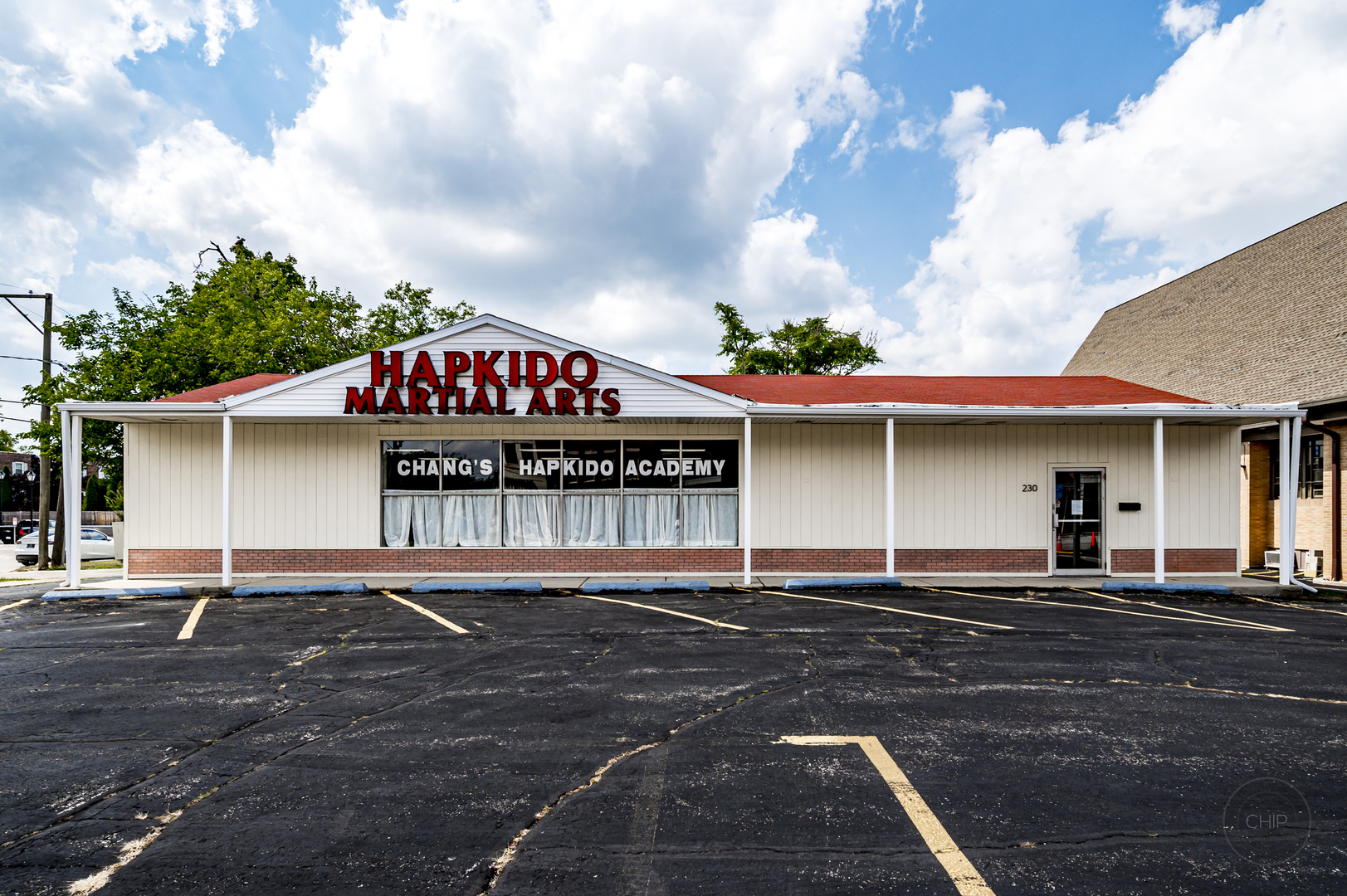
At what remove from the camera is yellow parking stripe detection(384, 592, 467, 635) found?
9469 mm

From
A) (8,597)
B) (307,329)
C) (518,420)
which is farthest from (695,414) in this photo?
(307,329)

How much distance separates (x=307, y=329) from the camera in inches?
1086

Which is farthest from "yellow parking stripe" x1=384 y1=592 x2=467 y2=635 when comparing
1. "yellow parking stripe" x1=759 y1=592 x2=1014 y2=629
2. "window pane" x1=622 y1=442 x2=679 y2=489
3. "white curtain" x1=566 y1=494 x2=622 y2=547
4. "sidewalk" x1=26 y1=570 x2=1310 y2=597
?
"yellow parking stripe" x1=759 y1=592 x2=1014 y2=629

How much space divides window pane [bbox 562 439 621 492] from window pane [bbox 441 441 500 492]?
1459 mm

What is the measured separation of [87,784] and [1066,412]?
14.0 metres

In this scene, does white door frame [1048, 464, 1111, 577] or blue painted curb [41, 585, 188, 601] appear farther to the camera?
white door frame [1048, 464, 1111, 577]

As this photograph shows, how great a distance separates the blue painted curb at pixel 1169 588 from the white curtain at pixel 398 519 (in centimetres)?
1329

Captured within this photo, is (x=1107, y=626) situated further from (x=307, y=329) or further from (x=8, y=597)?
(x=307, y=329)

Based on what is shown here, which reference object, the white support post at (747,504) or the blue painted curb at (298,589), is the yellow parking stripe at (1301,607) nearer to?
the blue painted curb at (298,589)

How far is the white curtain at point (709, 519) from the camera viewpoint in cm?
1457

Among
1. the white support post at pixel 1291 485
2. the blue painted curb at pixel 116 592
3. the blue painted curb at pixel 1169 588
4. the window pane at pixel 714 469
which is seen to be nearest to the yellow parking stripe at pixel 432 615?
the blue painted curb at pixel 116 592

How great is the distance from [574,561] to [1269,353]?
61.2 feet

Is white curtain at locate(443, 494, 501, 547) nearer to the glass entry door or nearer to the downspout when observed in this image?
the glass entry door

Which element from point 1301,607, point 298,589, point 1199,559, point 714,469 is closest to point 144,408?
point 298,589
